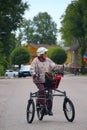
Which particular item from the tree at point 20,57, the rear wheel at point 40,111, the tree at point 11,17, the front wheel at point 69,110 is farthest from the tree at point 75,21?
the front wheel at point 69,110

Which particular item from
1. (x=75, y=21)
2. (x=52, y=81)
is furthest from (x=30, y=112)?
(x=75, y=21)

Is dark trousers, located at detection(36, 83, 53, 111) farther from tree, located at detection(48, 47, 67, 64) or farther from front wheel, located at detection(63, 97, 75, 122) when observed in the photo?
tree, located at detection(48, 47, 67, 64)

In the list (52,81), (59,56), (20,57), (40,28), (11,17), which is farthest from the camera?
(40,28)

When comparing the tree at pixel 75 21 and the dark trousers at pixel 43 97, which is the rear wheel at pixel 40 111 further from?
the tree at pixel 75 21

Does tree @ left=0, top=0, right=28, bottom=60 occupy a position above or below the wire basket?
above

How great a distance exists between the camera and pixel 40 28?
6801 inches

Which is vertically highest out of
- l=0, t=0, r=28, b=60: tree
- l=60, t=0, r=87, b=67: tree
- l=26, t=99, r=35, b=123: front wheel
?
l=60, t=0, r=87, b=67: tree

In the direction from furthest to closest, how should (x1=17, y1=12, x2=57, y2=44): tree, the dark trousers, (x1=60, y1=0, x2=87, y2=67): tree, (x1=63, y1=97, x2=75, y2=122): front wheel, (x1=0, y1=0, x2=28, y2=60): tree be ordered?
(x1=17, y1=12, x2=57, y2=44): tree < (x1=60, y1=0, x2=87, y2=67): tree < (x1=0, y1=0, x2=28, y2=60): tree < the dark trousers < (x1=63, y1=97, x2=75, y2=122): front wheel

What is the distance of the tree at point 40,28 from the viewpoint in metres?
173

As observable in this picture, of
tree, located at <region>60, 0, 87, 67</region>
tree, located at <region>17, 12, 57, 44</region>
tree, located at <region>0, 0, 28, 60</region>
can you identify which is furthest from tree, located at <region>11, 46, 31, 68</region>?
tree, located at <region>0, 0, 28, 60</region>

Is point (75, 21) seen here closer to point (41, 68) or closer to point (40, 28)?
point (40, 28)

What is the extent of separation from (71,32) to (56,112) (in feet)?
286

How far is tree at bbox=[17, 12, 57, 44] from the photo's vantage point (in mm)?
173375

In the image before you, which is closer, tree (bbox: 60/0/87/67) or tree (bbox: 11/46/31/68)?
tree (bbox: 60/0/87/67)
